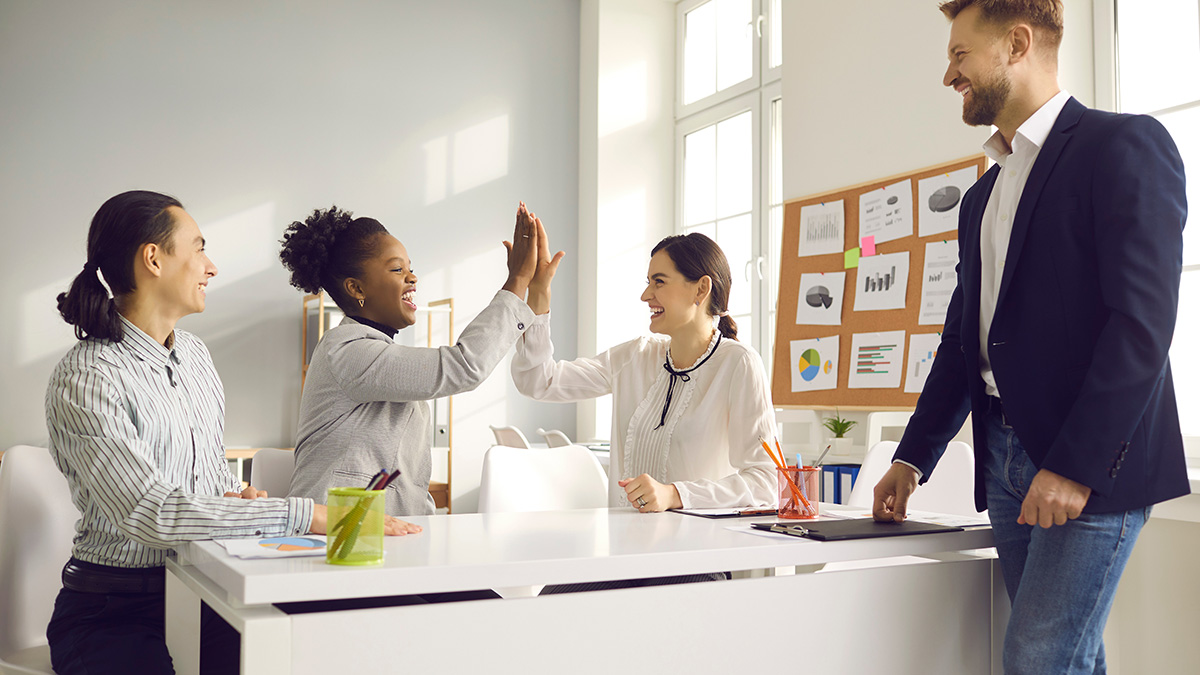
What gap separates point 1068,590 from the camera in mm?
1231

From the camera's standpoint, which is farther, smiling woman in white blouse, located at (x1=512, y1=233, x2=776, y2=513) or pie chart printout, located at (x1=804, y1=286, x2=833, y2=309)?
pie chart printout, located at (x1=804, y1=286, x2=833, y2=309)

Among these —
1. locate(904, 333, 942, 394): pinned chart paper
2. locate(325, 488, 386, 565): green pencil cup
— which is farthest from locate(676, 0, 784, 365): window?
locate(325, 488, 386, 565): green pencil cup

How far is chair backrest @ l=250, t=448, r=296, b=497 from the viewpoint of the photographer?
206cm

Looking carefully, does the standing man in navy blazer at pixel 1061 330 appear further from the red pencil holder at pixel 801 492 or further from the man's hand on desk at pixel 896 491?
the red pencil holder at pixel 801 492

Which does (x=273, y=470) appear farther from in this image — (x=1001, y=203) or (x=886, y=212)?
(x=886, y=212)

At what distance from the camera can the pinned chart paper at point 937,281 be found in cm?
336

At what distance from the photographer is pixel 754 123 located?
16.7 feet

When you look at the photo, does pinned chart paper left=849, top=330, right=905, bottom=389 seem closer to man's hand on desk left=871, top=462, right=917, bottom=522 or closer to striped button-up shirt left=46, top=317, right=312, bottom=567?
man's hand on desk left=871, top=462, right=917, bottom=522

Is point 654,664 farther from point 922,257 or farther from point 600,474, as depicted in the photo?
point 922,257

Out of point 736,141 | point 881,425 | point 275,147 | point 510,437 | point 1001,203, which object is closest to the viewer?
point 1001,203

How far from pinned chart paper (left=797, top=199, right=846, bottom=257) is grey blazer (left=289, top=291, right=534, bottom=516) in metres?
2.44

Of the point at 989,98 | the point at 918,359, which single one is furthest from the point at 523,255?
the point at 918,359

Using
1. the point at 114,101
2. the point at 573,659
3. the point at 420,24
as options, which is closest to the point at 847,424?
the point at 573,659

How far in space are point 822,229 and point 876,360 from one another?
65cm
